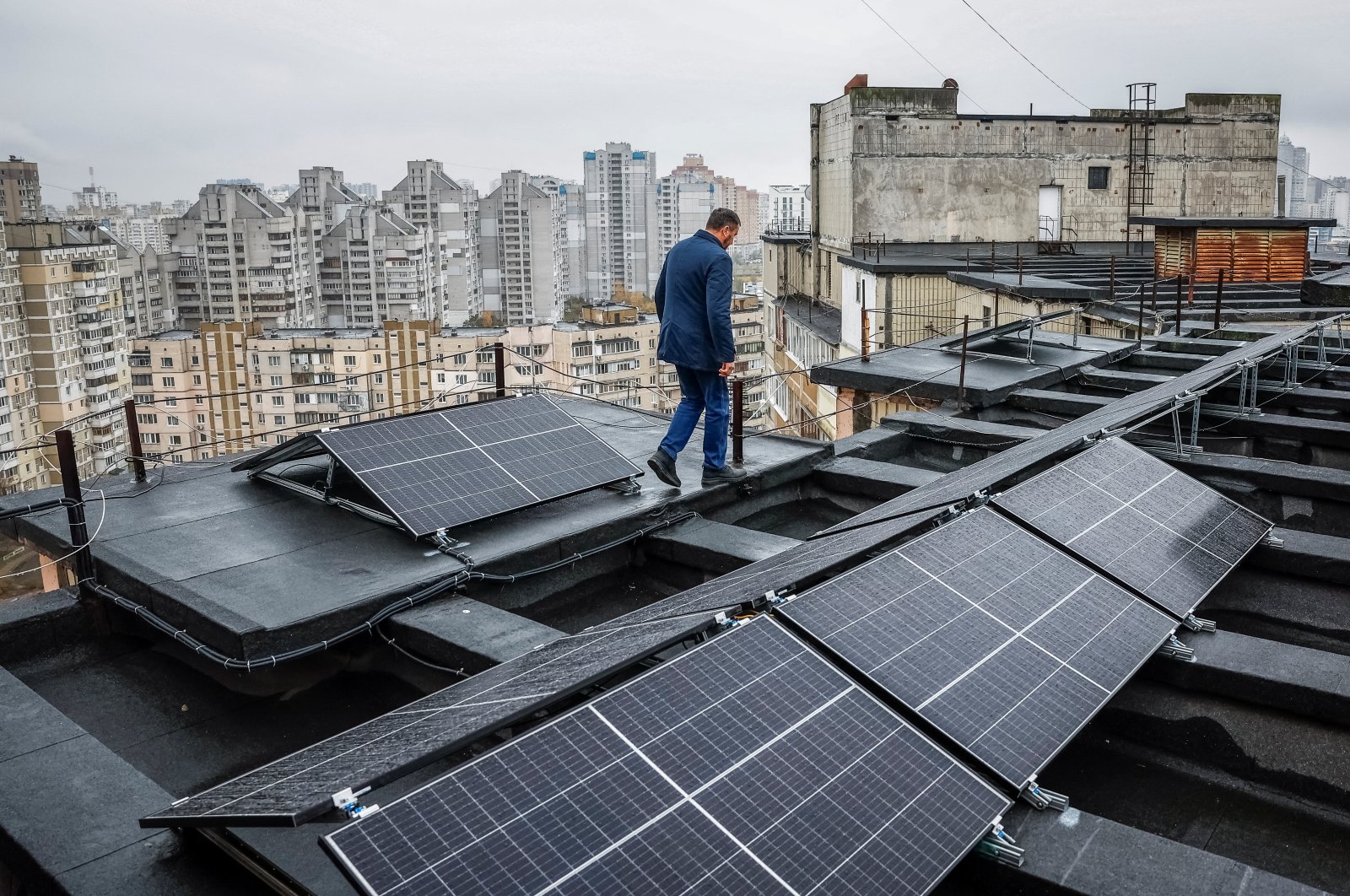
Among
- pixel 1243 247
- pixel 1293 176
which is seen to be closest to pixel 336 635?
pixel 1243 247

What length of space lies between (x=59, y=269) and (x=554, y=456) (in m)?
78.7

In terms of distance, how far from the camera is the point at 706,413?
845 cm

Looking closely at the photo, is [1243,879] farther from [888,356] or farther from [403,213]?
[403,213]

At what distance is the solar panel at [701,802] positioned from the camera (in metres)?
2.93

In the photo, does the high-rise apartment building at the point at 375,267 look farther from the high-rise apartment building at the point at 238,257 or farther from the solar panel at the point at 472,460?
the solar panel at the point at 472,460

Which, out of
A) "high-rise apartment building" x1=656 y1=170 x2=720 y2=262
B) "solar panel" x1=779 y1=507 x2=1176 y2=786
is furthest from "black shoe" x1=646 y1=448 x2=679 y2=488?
"high-rise apartment building" x1=656 y1=170 x2=720 y2=262

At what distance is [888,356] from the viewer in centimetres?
Answer: 1398

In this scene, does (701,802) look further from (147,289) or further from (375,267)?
(147,289)

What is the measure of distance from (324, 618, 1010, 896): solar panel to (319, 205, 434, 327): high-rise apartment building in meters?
113

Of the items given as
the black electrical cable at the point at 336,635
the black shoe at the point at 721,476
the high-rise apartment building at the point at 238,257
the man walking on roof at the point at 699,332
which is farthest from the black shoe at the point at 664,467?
the high-rise apartment building at the point at 238,257

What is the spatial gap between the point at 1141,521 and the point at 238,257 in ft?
378

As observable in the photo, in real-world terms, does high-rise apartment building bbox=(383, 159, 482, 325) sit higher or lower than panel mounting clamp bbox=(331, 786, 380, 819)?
higher

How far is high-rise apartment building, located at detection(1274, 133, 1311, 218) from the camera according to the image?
48031 mm

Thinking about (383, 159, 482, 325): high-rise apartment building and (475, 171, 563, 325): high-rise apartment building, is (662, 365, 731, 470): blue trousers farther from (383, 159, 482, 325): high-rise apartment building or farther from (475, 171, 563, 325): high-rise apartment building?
(383, 159, 482, 325): high-rise apartment building
